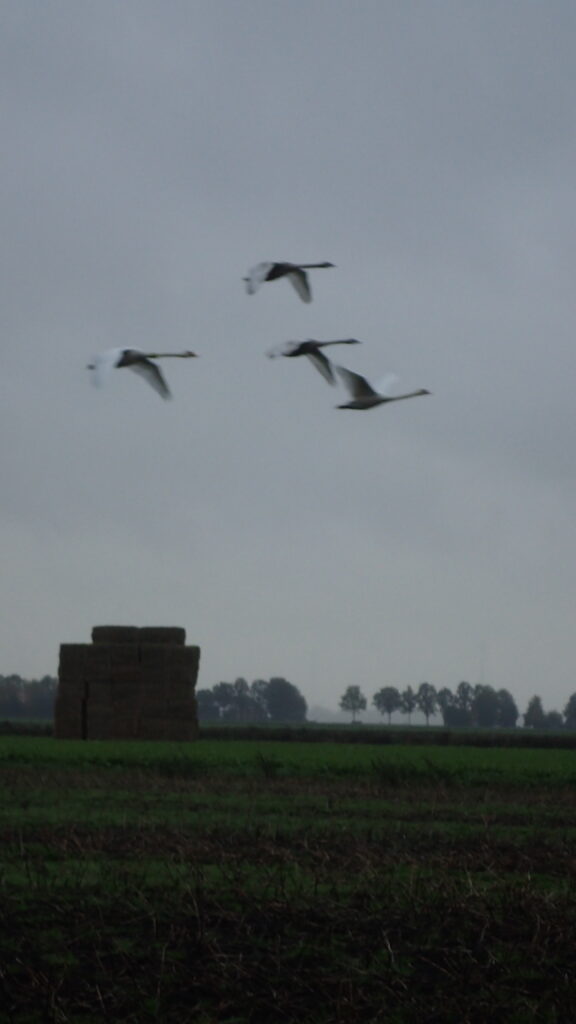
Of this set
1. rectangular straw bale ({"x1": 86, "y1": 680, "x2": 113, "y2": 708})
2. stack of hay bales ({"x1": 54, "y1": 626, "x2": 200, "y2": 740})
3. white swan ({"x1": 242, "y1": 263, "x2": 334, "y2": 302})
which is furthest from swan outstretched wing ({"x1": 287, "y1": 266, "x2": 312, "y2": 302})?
rectangular straw bale ({"x1": 86, "y1": 680, "x2": 113, "y2": 708})

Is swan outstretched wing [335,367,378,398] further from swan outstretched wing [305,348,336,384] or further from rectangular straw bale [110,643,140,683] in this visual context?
rectangular straw bale [110,643,140,683]

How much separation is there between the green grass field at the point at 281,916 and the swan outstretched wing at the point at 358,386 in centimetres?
334

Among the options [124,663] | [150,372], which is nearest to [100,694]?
[124,663]

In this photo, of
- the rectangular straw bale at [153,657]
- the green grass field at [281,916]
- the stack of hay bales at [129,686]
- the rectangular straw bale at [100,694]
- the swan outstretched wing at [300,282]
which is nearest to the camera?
the green grass field at [281,916]

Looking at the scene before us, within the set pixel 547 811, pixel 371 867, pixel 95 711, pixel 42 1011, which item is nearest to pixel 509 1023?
pixel 42 1011

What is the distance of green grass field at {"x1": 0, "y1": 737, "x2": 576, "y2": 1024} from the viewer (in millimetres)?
9156

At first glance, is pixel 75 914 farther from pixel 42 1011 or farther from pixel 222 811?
pixel 222 811

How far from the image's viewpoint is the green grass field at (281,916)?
916 cm

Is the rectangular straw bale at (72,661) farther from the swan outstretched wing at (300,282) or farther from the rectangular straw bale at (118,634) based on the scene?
the swan outstretched wing at (300,282)

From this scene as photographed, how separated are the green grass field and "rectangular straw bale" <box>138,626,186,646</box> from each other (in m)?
17.6

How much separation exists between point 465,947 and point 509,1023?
3.73 feet

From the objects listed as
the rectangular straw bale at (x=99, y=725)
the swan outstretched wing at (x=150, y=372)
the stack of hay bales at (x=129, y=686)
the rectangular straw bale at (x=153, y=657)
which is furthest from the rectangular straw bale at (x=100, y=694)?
the swan outstretched wing at (x=150, y=372)

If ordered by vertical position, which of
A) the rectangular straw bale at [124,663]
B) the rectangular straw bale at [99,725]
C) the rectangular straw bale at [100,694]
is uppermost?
the rectangular straw bale at [124,663]

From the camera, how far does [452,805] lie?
61.7ft
